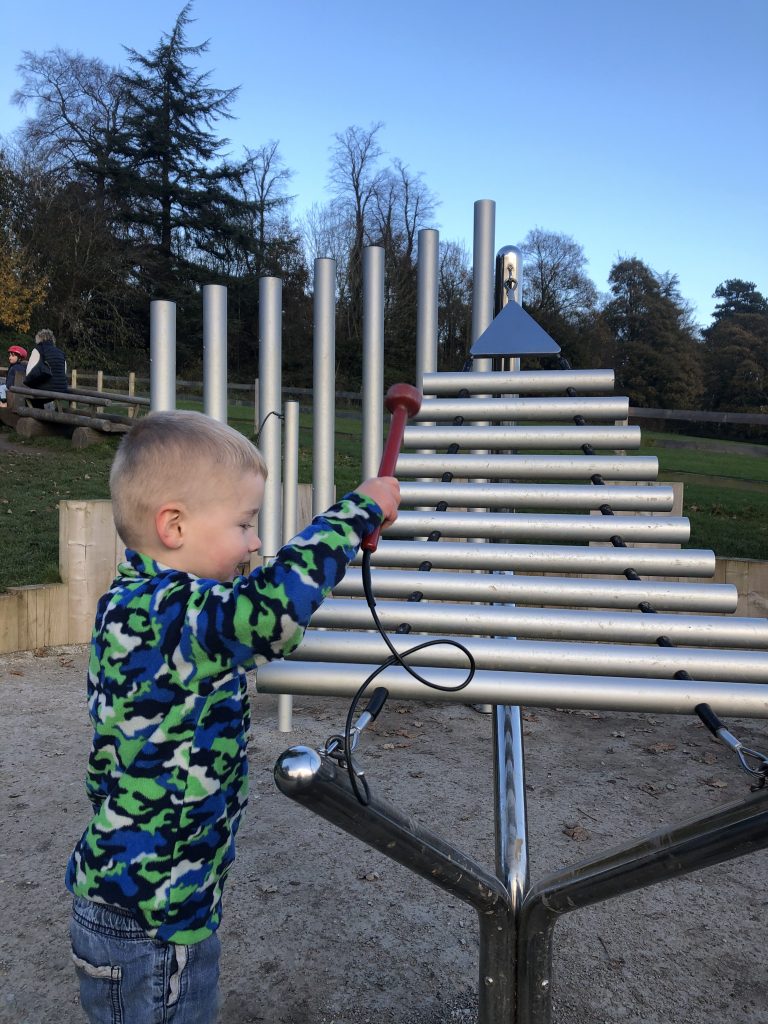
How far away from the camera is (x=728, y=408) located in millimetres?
25922

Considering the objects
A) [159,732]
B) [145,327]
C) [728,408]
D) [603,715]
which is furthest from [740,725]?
[145,327]

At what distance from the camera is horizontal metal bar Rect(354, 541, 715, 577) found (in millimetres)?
2055

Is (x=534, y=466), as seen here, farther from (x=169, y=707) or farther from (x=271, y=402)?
(x=169, y=707)

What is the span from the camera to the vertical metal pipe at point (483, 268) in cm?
379

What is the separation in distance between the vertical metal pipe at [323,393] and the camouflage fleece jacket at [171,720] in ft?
8.09

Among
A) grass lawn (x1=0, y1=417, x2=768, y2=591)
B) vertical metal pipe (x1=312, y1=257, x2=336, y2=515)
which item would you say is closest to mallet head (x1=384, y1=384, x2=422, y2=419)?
vertical metal pipe (x1=312, y1=257, x2=336, y2=515)

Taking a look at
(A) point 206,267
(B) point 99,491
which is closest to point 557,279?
(A) point 206,267

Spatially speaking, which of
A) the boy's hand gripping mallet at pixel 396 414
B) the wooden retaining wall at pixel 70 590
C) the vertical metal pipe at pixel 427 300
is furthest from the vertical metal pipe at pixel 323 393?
the boy's hand gripping mallet at pixel 396 414

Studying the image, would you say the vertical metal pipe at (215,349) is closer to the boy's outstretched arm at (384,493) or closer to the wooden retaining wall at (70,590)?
the wooden retaining wall at (70,590)

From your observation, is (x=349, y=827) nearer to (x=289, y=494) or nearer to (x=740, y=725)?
(x=289, y=494)

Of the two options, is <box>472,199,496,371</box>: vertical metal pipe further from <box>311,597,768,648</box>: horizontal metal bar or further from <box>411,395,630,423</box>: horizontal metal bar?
<box>311,597,768,648</box>: horizontal metal bar

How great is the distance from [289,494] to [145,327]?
28.9m

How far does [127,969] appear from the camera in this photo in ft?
4.21

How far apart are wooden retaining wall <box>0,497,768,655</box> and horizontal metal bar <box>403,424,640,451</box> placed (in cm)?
272
